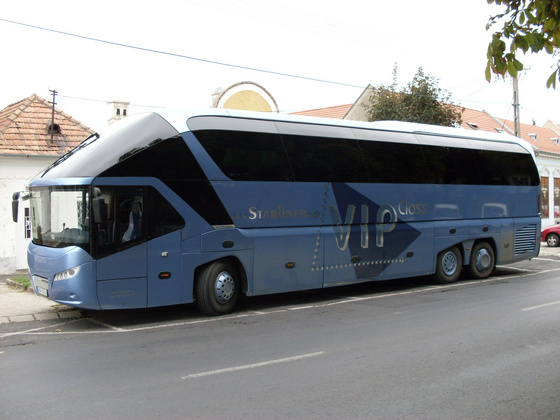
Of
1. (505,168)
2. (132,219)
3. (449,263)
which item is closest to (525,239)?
(505,168)

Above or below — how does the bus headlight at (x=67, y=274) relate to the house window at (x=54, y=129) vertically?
below

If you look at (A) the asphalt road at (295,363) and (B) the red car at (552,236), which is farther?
(B) the red car at (552,236)

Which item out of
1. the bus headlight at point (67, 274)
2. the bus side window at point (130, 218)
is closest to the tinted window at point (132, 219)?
the bus side window at point (130, 218)

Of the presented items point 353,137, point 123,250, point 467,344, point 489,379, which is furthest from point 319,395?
point 353,137

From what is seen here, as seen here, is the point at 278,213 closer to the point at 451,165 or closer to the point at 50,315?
the point at 50,315

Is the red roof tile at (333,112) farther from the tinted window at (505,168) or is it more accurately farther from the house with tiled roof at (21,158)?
the tinted window at (505,168)

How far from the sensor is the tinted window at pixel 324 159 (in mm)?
11281

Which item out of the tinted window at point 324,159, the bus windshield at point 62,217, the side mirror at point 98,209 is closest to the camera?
the side mirror at point 98,209

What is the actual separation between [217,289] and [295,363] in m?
3.66

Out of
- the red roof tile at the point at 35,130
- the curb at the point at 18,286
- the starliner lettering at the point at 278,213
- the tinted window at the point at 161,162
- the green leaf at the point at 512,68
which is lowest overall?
the curb at the point at 18,286

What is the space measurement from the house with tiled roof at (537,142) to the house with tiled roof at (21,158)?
54.3ft

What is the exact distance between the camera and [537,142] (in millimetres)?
41625

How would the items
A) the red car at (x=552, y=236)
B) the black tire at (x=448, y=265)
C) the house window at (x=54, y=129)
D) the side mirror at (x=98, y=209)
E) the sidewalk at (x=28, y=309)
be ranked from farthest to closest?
the red car at (x=552, y=236), the house window at (x=54, y=129), the black tire at (x=448, y=265), the sidewalk at (x=28, y=309), the side mirror at (x=98, y=209)

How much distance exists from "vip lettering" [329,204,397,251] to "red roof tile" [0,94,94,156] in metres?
11.9
